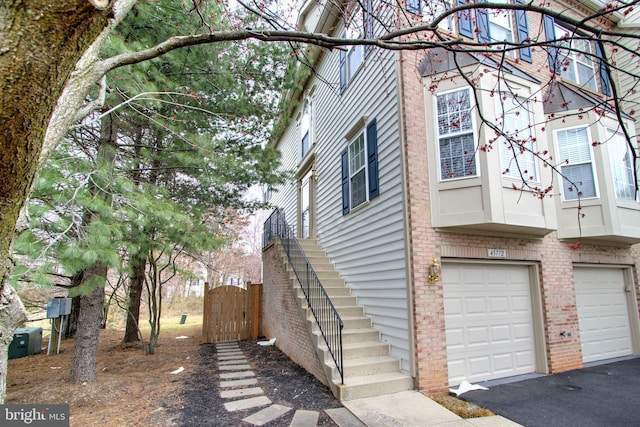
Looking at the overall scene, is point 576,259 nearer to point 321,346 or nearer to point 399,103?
point 399,103

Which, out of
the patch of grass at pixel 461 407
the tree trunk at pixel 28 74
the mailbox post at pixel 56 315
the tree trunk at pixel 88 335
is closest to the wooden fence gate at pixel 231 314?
the mailbox post at pixel 56 315

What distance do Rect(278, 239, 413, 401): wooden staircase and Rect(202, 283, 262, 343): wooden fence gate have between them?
4569 mm

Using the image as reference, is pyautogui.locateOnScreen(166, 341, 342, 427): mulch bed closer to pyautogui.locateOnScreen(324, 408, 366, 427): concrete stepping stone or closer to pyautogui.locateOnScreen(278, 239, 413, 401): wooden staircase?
pyautogui.locateOnScreen(324, 408, 366, 427): concrete stepping stone

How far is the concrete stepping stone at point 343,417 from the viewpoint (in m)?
4.09

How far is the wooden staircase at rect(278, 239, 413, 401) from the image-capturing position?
4.94 metres

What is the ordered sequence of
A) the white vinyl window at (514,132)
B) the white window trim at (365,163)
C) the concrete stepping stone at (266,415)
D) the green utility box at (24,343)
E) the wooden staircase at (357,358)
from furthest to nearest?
the green utility box at (24,343), the white window trim at (365,163), the white vinyl window at (514,132), the wooden staircase at (357,358), the concrete stepping stone at (266,415)

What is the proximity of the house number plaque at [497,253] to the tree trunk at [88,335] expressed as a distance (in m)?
6.68

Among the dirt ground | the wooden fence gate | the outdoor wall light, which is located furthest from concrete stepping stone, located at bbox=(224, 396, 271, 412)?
the wooden fence gate

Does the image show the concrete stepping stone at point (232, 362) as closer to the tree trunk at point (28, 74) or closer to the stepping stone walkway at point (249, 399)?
the stepping stone walkway at point (249, 399)

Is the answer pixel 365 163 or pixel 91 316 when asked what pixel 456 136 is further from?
pixel 91 316

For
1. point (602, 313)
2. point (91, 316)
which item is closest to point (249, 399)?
point (91, 316)

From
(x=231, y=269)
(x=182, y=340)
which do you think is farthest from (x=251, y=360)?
(x=231, y=269)

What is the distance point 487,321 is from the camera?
19.4 feet

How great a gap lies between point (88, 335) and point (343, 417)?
4.85m
